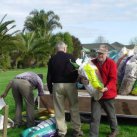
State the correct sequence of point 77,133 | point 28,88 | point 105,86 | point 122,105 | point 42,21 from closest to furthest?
point 105,86
point 77,133
point 28,88
point 122,105
point 42,21

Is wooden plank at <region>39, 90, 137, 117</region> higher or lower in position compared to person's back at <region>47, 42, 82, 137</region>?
lower

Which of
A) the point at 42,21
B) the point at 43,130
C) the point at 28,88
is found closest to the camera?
the point at 43,130

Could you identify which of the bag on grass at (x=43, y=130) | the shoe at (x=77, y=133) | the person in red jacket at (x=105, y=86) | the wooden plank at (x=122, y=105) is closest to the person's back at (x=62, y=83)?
the shoe at (x=77, y=133)

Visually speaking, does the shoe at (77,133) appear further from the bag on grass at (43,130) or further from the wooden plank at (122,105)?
the wooden plank at (122,105)

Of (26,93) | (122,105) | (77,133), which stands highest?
(26,93)

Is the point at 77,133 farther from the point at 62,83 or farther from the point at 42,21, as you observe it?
the point at 42,21

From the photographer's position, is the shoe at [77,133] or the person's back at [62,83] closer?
the person's back at [62,83]

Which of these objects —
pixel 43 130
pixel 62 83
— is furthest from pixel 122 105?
pixel 43 130

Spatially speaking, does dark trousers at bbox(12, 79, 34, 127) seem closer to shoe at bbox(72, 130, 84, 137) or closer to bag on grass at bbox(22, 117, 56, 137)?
bag on grass at bbox(22, 117, 56, 137)

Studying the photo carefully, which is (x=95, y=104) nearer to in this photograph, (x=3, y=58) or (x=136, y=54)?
(x=136, y=54)

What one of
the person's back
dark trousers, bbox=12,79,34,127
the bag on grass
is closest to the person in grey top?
dark trousers, bbox=12,79,34,127

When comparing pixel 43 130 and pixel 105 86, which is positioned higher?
pixel 105 86

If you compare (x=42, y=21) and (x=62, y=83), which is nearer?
(x=62, y=83)

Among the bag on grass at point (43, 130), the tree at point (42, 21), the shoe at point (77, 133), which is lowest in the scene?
the shoe at point (77, 133)
